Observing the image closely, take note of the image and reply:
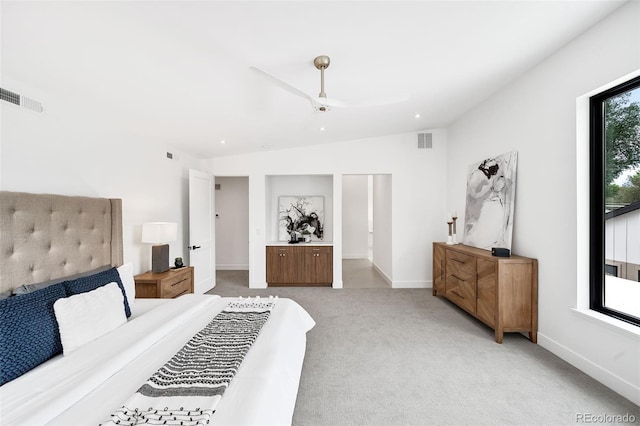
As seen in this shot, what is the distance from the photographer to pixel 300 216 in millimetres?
5805

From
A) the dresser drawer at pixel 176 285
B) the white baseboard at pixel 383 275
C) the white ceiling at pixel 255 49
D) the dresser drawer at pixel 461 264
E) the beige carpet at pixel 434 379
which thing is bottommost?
the beige carpet at pixel 434 379

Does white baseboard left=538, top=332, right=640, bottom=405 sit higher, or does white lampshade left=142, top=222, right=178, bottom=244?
white lampshade left=142, top=222, right=178, bottom=244

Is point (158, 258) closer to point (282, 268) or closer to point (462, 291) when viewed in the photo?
point (282, 268)

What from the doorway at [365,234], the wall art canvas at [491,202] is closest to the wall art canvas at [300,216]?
the doorway at [365,234]

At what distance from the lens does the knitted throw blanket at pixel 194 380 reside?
42.4 inches

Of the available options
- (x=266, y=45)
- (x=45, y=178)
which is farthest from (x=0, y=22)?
(x=266, y=45)

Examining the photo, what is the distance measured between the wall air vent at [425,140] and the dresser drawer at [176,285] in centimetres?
445

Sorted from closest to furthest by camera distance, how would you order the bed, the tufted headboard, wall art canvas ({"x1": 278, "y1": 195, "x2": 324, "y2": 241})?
the bed → the tufted headboard → wall art canvas ({"x1": 278, "y1": 195, "x2": 324, "y2": 241})

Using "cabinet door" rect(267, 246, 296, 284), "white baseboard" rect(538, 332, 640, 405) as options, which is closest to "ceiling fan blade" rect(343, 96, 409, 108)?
"white baseboard" rect(538, 332, 640, 405)

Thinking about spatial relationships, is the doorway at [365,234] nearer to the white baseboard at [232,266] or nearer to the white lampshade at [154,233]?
the white baseboard at [232,266]

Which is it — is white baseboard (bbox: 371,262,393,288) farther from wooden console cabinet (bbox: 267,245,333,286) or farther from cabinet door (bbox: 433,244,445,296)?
wooden console cabinet (bbox: 267,245,333,286)

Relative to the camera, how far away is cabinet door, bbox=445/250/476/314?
3324 mm

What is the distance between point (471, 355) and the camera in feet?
8.46

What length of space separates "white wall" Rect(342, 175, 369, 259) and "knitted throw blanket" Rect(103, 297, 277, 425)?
6039 millimetres
